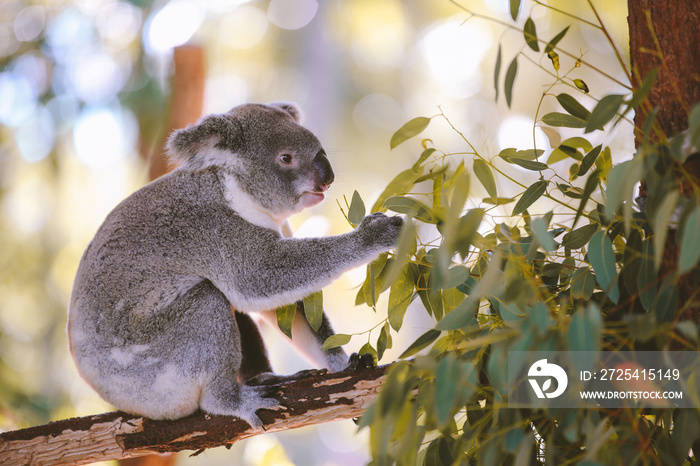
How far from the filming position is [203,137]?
7.91ft

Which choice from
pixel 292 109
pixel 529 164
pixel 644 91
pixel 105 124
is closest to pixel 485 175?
pixel 529 164

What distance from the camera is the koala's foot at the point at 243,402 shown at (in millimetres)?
2012

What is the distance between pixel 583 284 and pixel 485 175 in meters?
0.47

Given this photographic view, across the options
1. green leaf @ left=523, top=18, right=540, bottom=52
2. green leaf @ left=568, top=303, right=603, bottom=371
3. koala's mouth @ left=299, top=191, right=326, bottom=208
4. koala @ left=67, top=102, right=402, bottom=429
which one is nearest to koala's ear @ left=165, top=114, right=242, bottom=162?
koala @ left=67, top=102, right=402, bottom=429

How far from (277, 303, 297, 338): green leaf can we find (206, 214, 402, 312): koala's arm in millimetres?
54

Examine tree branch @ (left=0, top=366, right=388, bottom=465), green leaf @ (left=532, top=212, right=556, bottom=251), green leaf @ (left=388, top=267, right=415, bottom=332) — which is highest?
green leaf @ (left=532, top=212, right=556, bottom=251)

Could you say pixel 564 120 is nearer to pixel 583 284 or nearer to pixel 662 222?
pixel 583 284

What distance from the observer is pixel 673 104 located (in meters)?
1.38

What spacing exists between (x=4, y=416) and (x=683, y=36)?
4.33 metres

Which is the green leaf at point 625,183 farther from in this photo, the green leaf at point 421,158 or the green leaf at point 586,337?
the green leaf at point 421,158

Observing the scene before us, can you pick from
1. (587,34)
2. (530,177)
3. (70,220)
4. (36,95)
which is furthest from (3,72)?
(587,34)

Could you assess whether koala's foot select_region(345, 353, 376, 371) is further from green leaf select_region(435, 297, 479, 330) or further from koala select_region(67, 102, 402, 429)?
green leaf select_region(435, 297, 479, 330)

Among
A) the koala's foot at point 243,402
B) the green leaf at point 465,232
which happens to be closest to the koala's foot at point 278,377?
the koala's foot at point 243,402

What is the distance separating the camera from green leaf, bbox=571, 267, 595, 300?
4.52 feet
